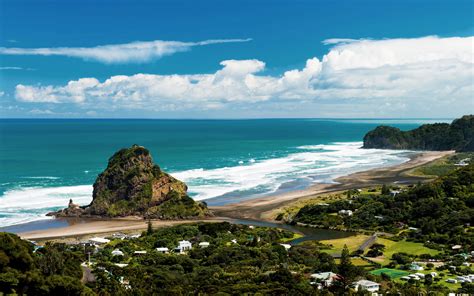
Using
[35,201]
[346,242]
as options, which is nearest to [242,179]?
[35,201]

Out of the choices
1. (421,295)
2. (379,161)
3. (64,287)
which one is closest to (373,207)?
(421,295)

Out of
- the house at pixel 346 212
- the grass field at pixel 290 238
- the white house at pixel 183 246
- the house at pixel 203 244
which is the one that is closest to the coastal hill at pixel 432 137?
the house at pixel 346 212

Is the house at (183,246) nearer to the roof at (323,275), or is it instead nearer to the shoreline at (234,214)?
the shoreline at (234,214)

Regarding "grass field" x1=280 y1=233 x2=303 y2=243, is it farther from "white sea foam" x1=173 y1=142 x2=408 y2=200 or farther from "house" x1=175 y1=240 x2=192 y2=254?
"white sea foam" x1=173 y1=142 x2=408 y2=200

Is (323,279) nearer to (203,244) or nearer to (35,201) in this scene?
(203,244)

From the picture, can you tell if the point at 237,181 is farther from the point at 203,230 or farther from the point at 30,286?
the point at 30,286

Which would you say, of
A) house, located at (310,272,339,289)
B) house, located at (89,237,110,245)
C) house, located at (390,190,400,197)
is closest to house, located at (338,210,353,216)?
house, located at (390,190,400,197)
